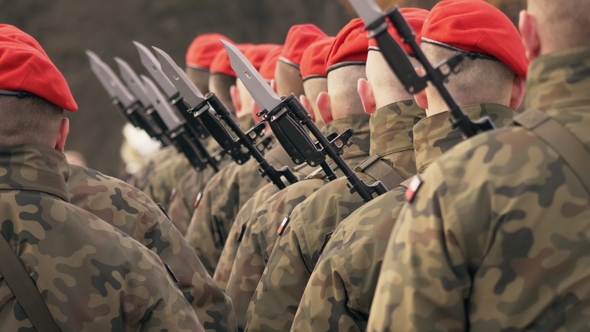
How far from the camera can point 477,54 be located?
3.15 m

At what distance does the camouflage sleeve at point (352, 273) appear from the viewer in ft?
9.77

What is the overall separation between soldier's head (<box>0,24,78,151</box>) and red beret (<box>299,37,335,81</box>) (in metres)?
1.90

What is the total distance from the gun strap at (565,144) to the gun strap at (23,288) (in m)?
1.43

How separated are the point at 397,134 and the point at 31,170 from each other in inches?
49.5

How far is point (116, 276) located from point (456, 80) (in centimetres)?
112

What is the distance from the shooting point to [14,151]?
118 inches

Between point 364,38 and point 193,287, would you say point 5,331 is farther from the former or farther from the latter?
point 364,38

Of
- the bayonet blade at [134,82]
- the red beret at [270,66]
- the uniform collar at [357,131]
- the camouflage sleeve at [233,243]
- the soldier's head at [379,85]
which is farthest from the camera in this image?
the bayonet blade at [134,82]

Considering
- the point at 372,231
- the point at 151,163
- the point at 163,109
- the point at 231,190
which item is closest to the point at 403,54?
Result: the point at 372,231

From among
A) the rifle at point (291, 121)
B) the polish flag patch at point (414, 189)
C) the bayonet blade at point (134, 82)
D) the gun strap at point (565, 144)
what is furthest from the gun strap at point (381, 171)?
the bayonet blade at point (134, 82)

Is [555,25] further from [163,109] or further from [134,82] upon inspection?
[134,82]

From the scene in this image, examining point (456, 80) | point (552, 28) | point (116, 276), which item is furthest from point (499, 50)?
point (116, 276)

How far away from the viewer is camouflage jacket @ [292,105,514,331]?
2.98 m

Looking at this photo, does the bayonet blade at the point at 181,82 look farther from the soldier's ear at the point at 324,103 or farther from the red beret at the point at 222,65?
the red beret at the point at 222,65
